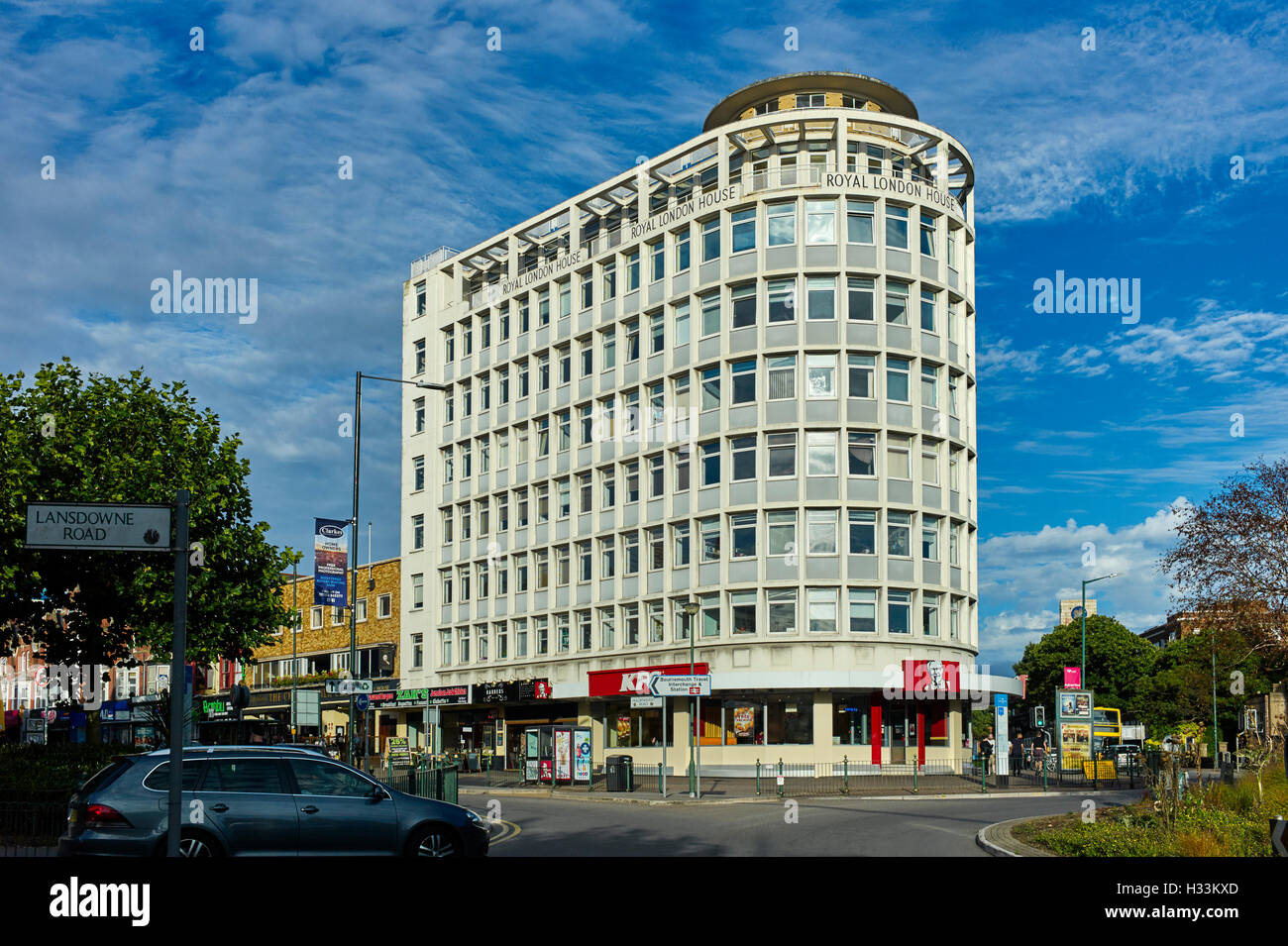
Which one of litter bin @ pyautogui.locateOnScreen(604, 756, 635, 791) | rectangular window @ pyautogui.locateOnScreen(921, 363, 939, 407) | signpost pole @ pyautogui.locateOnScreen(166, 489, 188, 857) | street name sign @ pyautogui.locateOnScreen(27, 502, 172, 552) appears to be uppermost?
rectangular window @ pyautogui.locateOnScreen(921, 363, 939, 407)

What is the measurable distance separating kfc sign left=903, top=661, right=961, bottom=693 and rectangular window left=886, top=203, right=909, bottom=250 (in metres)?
16.7

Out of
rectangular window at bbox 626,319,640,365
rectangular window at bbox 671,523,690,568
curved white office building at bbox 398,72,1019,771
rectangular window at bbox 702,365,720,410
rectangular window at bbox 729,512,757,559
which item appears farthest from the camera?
rectangular window at bbox 626,319,640,365

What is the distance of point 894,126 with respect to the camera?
53.8 metres

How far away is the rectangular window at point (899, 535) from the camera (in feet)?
166

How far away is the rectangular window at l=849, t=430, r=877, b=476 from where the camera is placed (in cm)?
5069

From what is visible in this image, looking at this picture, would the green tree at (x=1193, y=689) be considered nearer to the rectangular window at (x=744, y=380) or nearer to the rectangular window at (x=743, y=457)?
the rectangular window at (x=743, y=457)

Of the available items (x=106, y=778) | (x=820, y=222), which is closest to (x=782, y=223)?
(x=820, y=222)

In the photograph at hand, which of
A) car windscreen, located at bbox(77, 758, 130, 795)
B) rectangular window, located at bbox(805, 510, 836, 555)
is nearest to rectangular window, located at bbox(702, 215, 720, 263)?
rectangular window, located at bbox(805, 510, 836, 555)

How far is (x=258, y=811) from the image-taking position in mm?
14406

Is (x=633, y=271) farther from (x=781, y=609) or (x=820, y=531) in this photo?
(x=781, y=609)

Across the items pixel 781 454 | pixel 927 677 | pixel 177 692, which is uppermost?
pixel 781 454

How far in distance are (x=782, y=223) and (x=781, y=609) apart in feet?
51.3

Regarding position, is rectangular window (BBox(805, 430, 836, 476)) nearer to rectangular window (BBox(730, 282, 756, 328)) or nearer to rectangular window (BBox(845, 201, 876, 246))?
rectangular window (BBox(730, 282, 756, 328))
